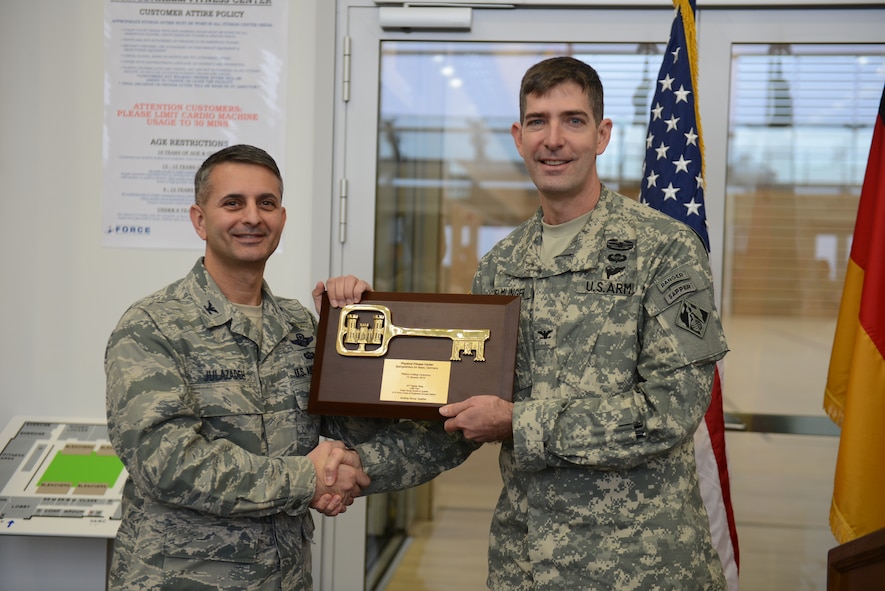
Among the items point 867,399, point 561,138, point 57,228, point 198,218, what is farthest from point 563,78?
point 57,228

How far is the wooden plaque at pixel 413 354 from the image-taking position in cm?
174

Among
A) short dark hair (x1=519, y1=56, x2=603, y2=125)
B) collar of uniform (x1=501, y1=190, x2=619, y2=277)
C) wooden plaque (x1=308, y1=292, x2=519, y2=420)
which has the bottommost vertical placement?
wooden plaque (x1=308, y1=292, x2=519, y2=420)

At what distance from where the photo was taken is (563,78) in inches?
69.7

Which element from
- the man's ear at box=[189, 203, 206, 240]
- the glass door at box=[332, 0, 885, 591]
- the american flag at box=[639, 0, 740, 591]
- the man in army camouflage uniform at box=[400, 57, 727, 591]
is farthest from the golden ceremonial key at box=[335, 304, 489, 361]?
the glass door at box=[332, 0, 885, 591]

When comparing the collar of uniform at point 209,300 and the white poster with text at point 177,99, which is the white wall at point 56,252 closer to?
the white poster with text at point 177,99

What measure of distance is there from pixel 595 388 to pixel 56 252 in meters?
2.20

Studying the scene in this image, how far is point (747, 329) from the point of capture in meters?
2.93

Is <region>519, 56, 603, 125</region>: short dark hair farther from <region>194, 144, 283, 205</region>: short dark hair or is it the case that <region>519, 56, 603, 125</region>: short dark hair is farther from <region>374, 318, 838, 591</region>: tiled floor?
<region>374, 318, 838, 591</region>: tiled floor

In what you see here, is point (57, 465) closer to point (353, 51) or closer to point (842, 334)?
point (353, 51)

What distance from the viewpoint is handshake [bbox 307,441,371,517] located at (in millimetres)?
1745

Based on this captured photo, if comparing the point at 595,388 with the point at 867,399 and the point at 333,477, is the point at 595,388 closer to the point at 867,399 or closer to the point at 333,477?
the point at 333,477

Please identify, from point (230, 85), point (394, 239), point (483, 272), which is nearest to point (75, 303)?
point (230, 85)

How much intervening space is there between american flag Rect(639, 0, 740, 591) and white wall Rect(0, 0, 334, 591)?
1.64 m

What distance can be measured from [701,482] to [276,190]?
1503 millimetres
